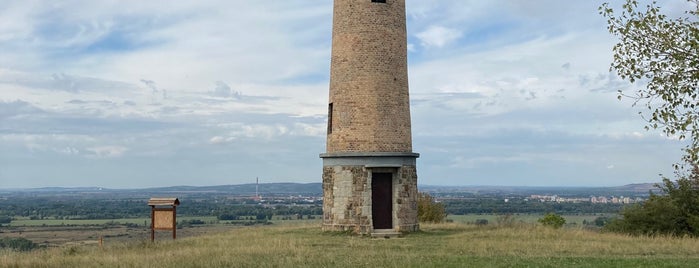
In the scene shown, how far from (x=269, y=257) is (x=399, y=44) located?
37.5 feet

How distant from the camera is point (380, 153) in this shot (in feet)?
82.6

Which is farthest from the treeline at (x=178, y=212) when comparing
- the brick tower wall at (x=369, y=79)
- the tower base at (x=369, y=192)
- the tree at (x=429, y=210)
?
the brick tower wall at (x=369, y=79)

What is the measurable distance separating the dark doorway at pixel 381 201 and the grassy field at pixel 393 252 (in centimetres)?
115

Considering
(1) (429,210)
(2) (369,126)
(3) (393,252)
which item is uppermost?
(2) (369,126)

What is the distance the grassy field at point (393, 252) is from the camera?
15953 mm

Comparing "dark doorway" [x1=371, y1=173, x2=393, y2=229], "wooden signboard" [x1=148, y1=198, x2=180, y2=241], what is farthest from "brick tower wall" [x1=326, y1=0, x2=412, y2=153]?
"wooden signboard" [x1=148, y1=198, x2=180, y2=241]

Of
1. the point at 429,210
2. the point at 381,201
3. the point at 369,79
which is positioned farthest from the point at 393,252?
the point at 429,210

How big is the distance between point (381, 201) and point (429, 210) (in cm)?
1024

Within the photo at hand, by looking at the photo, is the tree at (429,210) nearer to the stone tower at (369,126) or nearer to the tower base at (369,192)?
the tower base at (369,192)

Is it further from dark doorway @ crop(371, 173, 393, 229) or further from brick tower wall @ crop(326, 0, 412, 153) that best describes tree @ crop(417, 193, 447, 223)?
brick tower wall @ crop(326, 0, 412, 153)

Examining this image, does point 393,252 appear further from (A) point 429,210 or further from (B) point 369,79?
(A) point 429,210

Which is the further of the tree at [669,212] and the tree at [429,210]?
the tree at [429,210]

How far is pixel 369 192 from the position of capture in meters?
25.2

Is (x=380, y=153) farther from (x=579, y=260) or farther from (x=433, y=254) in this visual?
(x=579, y=260)
